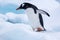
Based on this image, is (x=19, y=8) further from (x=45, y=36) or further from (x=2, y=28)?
(x=45, y=36)

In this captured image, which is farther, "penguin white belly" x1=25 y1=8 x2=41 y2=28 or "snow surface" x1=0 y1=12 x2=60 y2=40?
"penguin white belly" x1=25 y1=8 x2=41 y2=28

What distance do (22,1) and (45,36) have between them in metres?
0.65

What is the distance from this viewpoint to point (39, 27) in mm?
1772

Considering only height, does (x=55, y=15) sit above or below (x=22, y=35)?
above

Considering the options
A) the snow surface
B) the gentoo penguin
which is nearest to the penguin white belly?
the gentoo penguin

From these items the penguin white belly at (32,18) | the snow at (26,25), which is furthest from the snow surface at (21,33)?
the penguin white belly at (32,18)

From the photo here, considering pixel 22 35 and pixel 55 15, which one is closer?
pixel 22 35

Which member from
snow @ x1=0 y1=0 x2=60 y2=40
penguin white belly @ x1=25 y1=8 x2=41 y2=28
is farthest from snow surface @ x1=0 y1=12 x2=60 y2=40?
penguin white belly @ x1=25 y1=8 x2=41 y2=28

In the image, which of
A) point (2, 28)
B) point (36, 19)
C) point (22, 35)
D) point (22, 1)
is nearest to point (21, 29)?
point (22, 35)

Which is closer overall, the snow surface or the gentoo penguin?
the snow surface

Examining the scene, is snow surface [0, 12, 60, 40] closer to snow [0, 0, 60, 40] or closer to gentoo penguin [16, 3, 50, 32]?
snow [0, 0, 60, 40]

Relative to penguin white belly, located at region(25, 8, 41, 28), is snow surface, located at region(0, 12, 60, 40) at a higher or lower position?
lower

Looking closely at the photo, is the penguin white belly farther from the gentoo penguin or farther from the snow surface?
the snow surface

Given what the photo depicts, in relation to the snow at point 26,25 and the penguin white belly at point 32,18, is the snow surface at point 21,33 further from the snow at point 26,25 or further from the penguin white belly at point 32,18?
the penguin white belly at point 32,18
